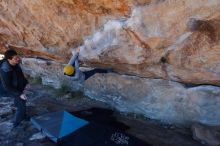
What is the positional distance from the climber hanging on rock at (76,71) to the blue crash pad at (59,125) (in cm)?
84

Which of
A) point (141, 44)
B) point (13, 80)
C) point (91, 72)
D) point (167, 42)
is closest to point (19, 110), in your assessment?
point (13, 80)

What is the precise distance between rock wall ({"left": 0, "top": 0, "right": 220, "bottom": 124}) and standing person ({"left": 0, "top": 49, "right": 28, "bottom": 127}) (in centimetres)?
117

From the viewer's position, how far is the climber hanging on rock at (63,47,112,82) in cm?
643

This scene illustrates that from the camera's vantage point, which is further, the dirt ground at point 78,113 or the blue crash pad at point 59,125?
the dirt ground at point 78,113

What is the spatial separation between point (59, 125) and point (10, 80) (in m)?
1.24

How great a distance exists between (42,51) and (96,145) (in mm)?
3356

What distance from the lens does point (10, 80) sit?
20.3ft

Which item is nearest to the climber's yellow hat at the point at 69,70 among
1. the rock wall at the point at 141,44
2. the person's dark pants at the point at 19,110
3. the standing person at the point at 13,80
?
the rock wall at the point at 141,44

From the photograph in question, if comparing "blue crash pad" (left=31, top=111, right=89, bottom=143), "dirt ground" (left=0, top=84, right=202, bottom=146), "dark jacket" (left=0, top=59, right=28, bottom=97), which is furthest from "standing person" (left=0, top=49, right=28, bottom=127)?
"blue crash pad" (left=31, top=111, right=89, bottom=143)

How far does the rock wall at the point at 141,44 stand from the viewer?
5.24 metres

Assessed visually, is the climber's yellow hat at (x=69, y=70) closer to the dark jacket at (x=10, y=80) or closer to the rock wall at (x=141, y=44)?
the rock wall at (x=141, y=44)

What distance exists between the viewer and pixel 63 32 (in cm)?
691

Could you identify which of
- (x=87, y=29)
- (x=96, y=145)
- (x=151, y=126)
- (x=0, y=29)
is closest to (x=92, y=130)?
(x=96, y=145)

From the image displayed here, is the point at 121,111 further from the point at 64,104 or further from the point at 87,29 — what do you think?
the point at 87,29
